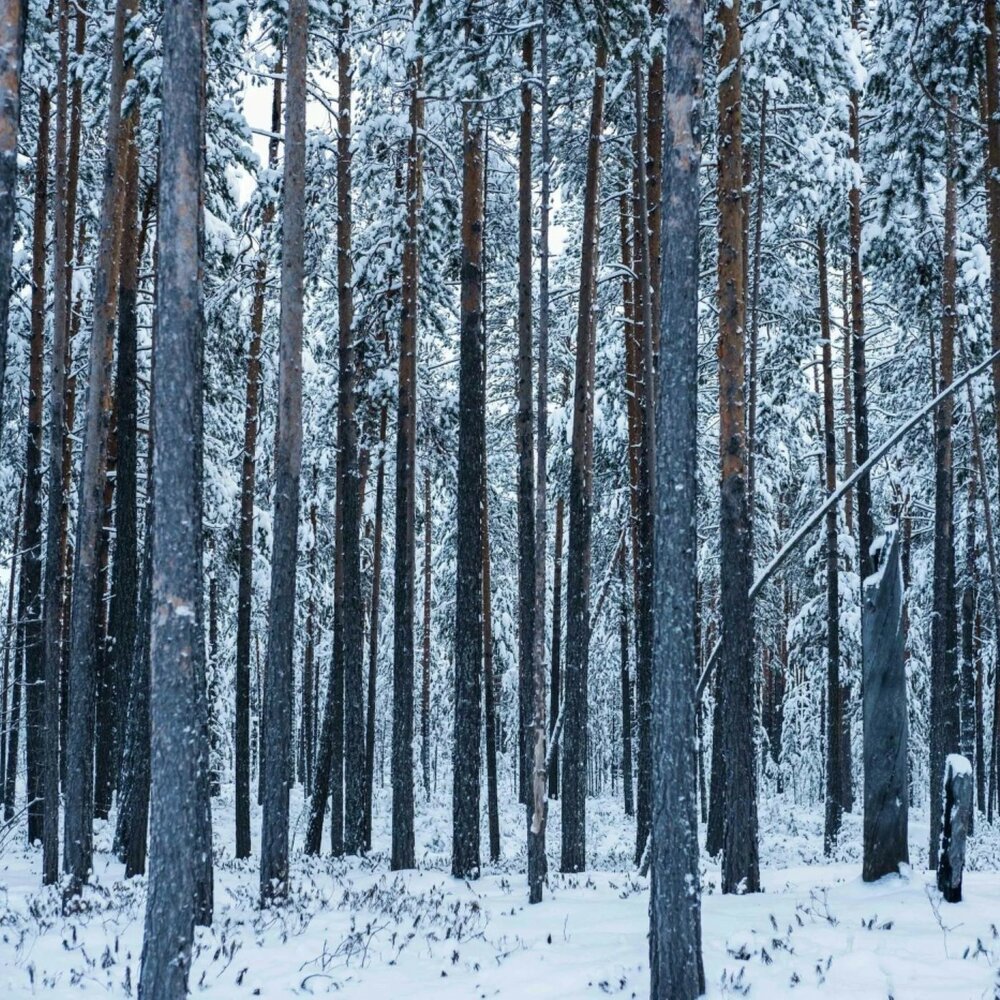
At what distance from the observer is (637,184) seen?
1317cm

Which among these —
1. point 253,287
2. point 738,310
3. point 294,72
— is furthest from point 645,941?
point 253,287

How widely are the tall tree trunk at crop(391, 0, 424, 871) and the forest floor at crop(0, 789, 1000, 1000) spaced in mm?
2286

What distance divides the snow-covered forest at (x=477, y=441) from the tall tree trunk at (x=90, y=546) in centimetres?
6

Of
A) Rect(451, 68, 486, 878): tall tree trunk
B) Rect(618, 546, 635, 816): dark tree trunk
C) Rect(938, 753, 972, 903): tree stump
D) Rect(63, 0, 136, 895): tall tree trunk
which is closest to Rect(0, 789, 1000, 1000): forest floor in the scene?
Rect(938, 753, 972, 903): tree stump

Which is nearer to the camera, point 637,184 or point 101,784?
point 637,184

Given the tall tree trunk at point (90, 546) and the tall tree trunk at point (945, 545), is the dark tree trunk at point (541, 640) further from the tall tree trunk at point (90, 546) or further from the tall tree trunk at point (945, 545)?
the tall tree trunk at point (945, 545)

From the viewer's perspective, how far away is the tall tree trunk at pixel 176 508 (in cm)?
586

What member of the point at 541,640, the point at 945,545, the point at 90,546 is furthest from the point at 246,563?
the point at 945,545

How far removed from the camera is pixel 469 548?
12.0 meters

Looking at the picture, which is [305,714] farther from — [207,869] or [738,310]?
[738,310]

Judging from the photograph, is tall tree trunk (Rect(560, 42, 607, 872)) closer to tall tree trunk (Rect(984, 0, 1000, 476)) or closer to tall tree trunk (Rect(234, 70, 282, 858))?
tall tree trunk (Rect(984, 0, 1000, 476))

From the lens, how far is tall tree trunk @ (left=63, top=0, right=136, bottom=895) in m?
10.3

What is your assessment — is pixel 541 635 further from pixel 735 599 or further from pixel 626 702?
pixel 626 702

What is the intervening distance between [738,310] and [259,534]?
11.8 metres
